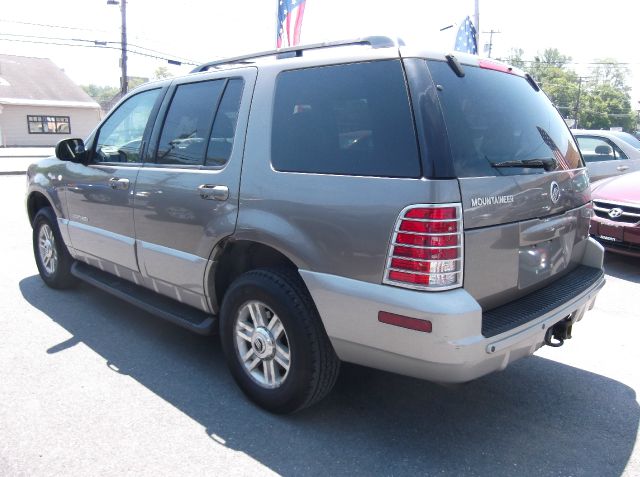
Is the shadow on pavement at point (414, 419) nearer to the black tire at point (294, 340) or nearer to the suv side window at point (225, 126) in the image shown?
the black tire at point (294, 340)

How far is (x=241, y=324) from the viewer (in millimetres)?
3221

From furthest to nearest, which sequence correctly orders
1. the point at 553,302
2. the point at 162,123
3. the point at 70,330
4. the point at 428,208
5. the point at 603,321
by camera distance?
the point at 603,321 → the point at 70,330 → the point at 162,123 → the point at 553,302 → the point at 428,208

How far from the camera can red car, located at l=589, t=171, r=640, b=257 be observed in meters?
6.25

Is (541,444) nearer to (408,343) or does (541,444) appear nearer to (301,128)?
(408,343)

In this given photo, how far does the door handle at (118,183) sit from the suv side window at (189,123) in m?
0.35

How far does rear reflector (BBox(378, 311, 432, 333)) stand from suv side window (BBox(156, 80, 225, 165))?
1.66 m

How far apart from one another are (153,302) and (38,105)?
3812 centimetres

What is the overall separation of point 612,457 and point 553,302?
823 millimetres

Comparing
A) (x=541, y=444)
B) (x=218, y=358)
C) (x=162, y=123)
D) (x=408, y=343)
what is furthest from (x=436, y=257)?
(x=162, y=123)

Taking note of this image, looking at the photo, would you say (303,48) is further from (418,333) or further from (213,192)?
(418,333)

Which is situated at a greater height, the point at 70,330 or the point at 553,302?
the point at 553,302

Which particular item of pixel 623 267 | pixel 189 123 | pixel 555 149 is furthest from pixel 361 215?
pixel 623 267

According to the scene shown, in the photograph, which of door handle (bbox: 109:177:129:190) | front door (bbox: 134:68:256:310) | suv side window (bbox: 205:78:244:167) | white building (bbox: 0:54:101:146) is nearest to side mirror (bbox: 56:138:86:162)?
door handle (bbox: 109:177:129:190)

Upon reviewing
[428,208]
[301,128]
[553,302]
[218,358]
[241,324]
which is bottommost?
[218,358]
